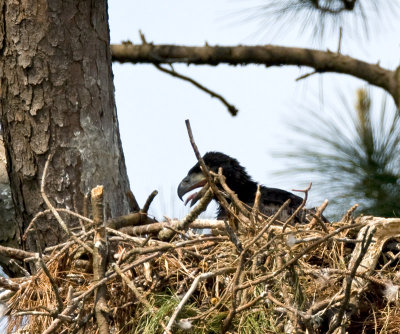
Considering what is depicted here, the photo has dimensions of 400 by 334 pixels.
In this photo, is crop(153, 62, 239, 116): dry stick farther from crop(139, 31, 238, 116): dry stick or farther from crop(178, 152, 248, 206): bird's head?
crop(178, 152, 248, 206): bird's head

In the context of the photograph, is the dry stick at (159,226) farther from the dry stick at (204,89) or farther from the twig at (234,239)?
the dry stick at (204,89)

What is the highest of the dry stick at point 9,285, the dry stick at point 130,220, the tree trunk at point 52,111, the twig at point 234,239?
the tree trunk at point 52,111

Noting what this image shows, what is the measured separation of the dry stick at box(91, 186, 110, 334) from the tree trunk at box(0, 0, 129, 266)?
1212 mm

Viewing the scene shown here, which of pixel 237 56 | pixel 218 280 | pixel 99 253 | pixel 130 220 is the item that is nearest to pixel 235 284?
pixel 218 280

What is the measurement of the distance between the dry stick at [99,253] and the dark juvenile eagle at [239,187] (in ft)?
8.64

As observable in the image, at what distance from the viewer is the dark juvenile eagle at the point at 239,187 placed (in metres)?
7.07

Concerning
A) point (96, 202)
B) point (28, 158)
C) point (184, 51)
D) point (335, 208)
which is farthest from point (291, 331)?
point (184, 51)

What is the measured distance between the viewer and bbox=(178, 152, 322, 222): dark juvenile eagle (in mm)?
7066

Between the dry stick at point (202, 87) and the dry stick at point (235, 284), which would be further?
the dry stick at point (202, 87)

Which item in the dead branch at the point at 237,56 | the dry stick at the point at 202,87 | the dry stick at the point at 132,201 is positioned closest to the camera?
the dry stick at the point at 132,201

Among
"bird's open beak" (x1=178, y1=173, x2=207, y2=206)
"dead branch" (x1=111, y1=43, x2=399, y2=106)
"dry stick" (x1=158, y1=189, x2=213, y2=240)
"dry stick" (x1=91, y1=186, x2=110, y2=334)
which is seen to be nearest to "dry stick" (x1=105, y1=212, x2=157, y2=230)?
"dry stick" (x1=158, y1=189, x2=213, y2=240)

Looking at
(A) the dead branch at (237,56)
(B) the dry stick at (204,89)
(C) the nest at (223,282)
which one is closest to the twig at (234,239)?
(C) the nest at (223,282)

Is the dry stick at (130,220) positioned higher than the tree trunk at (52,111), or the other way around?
the tree trunk at (52,111)

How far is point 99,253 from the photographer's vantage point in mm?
4211
